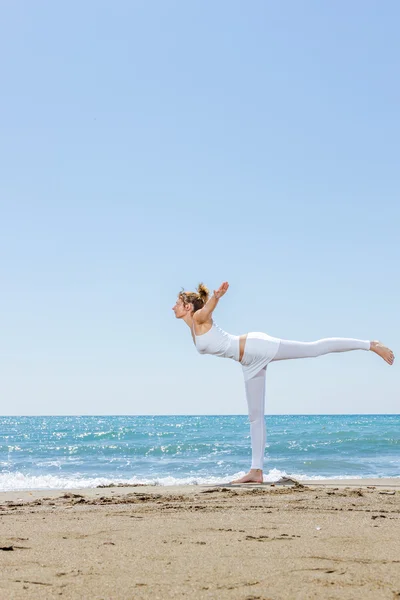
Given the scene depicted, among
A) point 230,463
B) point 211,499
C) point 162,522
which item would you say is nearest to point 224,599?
point 162,522

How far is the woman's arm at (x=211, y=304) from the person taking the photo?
707 centimetres

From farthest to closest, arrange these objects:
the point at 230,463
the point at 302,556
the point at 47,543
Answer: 1. the point at 230,463
2. the point at 47,543
3. the point at 302,556

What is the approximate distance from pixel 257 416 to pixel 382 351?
162 cm

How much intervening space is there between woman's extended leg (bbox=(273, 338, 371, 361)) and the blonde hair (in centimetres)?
102

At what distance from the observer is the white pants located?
719cm

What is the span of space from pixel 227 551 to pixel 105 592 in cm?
88

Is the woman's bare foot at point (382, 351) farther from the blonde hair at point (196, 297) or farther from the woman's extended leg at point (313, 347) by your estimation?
the blonde hair at point (196, 297)

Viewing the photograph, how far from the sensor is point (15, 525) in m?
4.34

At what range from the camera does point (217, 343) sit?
23.5 ft

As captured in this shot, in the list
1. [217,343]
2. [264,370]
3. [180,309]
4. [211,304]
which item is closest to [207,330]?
[217,343]

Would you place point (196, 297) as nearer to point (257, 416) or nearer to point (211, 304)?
point (211, 304)

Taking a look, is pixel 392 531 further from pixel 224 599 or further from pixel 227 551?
pixel 224 599

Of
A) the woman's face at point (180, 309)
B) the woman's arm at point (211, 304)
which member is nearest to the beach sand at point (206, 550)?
the woman's arm at point (211, 304)

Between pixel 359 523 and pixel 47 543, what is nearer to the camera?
pixel 47 543
